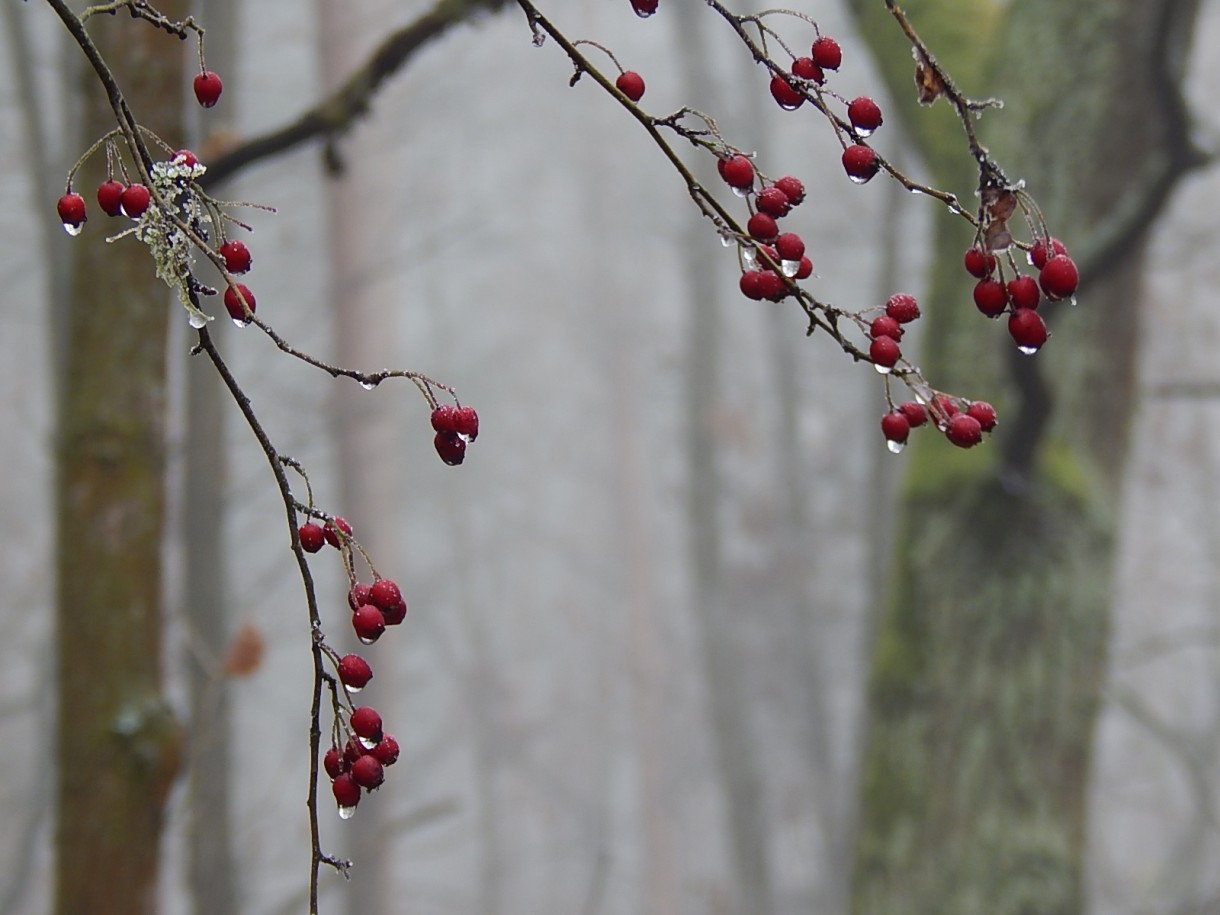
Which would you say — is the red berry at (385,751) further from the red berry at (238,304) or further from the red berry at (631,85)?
the red berry at (631,85)

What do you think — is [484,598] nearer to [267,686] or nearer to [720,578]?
[267,686]

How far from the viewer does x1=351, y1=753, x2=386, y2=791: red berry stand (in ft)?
2.51

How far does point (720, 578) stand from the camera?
374 inches

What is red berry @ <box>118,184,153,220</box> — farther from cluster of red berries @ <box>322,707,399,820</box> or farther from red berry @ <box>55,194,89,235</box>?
cluster of red berries @ <box>322,707,399,820</box>

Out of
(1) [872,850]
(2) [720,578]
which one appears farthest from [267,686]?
(1) [872,850]

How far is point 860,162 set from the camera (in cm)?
75

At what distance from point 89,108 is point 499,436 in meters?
18.0

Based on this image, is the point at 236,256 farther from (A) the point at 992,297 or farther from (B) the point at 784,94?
(A) the point at 992,297

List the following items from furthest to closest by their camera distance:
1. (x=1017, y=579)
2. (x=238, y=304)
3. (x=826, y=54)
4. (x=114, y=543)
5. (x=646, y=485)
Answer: (x=646, y=485) → (x=1017, y=579) → (x=114, y=543) → (x=826, y=54) → (x=238, y=304)

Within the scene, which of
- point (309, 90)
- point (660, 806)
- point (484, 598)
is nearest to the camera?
point (309, 90)

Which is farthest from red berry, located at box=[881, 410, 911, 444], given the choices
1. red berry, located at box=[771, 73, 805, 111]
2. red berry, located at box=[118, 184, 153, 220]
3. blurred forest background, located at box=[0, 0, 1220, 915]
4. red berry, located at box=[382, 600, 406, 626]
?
blurred forest background, located at box=[0, 0, 1220, 915]

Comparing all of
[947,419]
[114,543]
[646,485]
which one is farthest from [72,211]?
[646,485]

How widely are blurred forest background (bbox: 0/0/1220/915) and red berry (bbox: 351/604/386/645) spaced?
0.92 meters

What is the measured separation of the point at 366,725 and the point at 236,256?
32cm
